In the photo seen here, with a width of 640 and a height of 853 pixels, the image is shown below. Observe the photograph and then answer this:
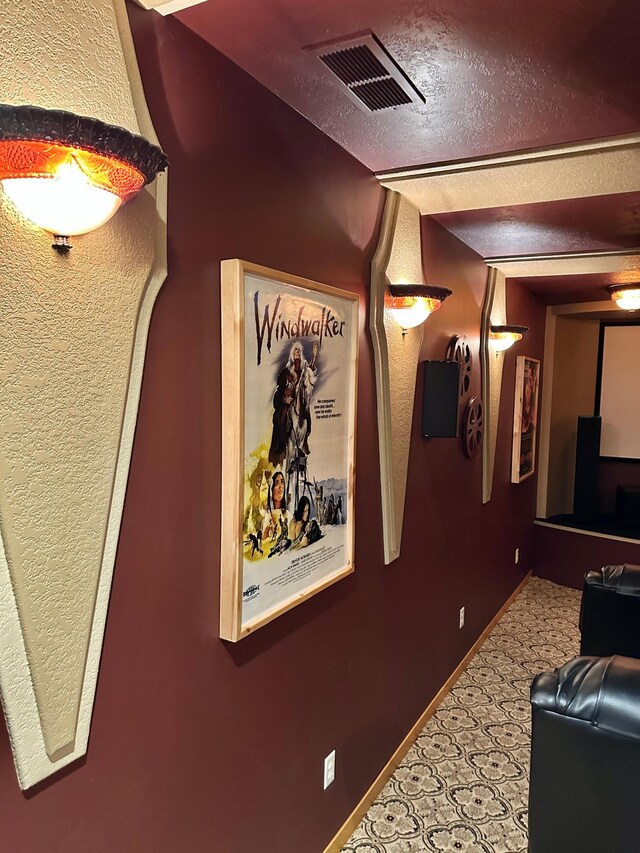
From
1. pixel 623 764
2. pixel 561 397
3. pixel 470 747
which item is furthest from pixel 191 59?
pixel 561 397

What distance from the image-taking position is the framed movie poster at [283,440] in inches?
59.3

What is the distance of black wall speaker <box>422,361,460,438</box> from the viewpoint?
9.39 feet

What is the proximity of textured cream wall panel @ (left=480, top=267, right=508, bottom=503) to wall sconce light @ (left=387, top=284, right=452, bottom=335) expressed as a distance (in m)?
1.42

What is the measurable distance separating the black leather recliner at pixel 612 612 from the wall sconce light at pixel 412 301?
63.0 inches

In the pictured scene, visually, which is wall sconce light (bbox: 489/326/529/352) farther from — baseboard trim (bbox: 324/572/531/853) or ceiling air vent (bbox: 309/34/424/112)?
ceiling air vent (bbox: 309/34/424/112)

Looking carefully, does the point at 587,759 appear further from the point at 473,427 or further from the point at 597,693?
the point at 473,427

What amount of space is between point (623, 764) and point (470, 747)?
61.8 inches

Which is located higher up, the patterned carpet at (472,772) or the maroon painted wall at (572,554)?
the maroon painted wall at (572,554)

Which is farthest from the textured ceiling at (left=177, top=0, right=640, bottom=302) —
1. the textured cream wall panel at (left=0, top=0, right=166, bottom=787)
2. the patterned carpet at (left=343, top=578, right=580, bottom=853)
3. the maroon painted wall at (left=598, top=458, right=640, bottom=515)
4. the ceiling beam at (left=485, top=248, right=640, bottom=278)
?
the maroon painted wall at (left=598, top=458, right=640, bottom=515)

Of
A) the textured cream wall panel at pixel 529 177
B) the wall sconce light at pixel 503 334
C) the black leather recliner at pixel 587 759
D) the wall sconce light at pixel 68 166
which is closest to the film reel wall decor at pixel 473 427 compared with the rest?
the wall sconce light at pixel 503 334

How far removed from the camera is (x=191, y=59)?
134cm

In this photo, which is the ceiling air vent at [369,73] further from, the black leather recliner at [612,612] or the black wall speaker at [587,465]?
the black wall speaker at [587,465]

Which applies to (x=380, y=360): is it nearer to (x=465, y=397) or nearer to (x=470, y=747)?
(x=465, y=397)

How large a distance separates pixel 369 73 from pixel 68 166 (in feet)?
2.90
